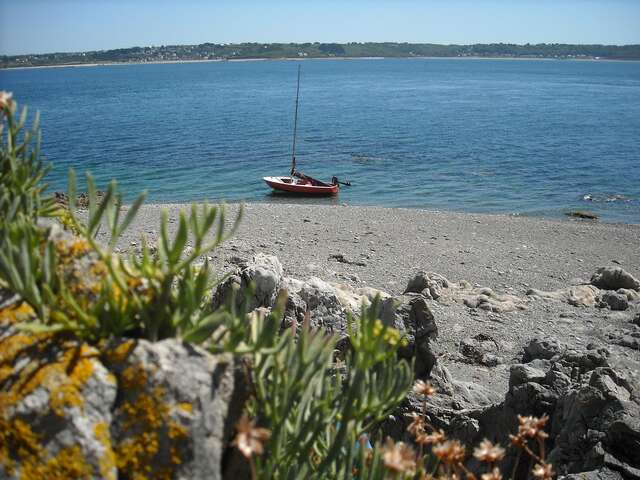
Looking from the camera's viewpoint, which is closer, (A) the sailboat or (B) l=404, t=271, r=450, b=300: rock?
(B) l=404, t=271, r=450, b=300: rock

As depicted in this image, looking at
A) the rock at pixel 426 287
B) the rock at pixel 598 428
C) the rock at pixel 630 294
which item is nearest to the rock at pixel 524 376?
the rock at pixel 598 428

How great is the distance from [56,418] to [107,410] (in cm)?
18

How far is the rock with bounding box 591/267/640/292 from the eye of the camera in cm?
1349

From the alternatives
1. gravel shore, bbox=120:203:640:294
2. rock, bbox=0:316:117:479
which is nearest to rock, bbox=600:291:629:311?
gravel shore, bbox=120:203:640:294

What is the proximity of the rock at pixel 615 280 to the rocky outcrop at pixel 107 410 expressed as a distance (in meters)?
13.2

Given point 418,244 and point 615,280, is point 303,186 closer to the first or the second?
point 418,244

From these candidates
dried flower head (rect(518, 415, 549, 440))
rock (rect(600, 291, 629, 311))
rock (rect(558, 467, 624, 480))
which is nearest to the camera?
dried flower head (rect(518, 415, 549, 440))

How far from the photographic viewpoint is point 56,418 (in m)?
2.18

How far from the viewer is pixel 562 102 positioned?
8581 cm

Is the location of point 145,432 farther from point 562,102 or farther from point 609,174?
point 562,102

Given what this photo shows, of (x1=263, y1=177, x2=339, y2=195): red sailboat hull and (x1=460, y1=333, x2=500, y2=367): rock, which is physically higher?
(x1=460, y1=333, x2=500, y2=367): rock

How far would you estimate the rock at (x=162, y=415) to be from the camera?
2246 mm

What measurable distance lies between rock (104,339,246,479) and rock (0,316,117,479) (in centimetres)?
6

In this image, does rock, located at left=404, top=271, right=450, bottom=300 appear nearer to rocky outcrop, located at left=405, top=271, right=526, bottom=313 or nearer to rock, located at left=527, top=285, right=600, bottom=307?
rocky outcrop, located at left=405, top=271, right=526, bottom=313
